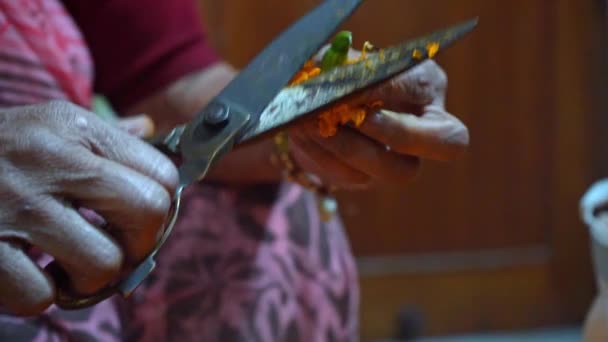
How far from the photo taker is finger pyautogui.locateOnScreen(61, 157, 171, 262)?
0.32m

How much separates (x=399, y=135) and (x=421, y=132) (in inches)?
0.6

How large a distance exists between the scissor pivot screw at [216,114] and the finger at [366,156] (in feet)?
0.20

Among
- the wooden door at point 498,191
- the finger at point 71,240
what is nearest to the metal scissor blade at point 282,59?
the finger at point 71,240

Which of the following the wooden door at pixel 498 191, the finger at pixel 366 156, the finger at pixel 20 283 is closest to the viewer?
the finger at pixel 20 283

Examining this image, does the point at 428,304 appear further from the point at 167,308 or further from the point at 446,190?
the point at 167,308

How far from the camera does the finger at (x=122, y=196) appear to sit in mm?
324

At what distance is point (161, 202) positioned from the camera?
1.08 ft

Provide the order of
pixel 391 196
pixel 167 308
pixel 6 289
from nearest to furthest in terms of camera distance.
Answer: pixel 6 289 < pixel 167 308 < pixel 391 196

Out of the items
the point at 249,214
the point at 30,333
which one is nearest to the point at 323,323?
the point at 249,214

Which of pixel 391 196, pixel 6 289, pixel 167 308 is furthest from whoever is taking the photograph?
pixel 391 196

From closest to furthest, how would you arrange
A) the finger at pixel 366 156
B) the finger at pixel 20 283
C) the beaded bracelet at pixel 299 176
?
the finger at pixel 20 283 < the finger at pixel 366 156 < the beaded bracelet at pixel 299 176

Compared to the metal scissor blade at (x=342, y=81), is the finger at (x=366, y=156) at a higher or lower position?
lower

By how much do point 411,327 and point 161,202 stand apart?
1082mm

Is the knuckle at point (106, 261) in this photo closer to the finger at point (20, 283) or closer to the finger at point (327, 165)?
the finger at point (20, 283)
